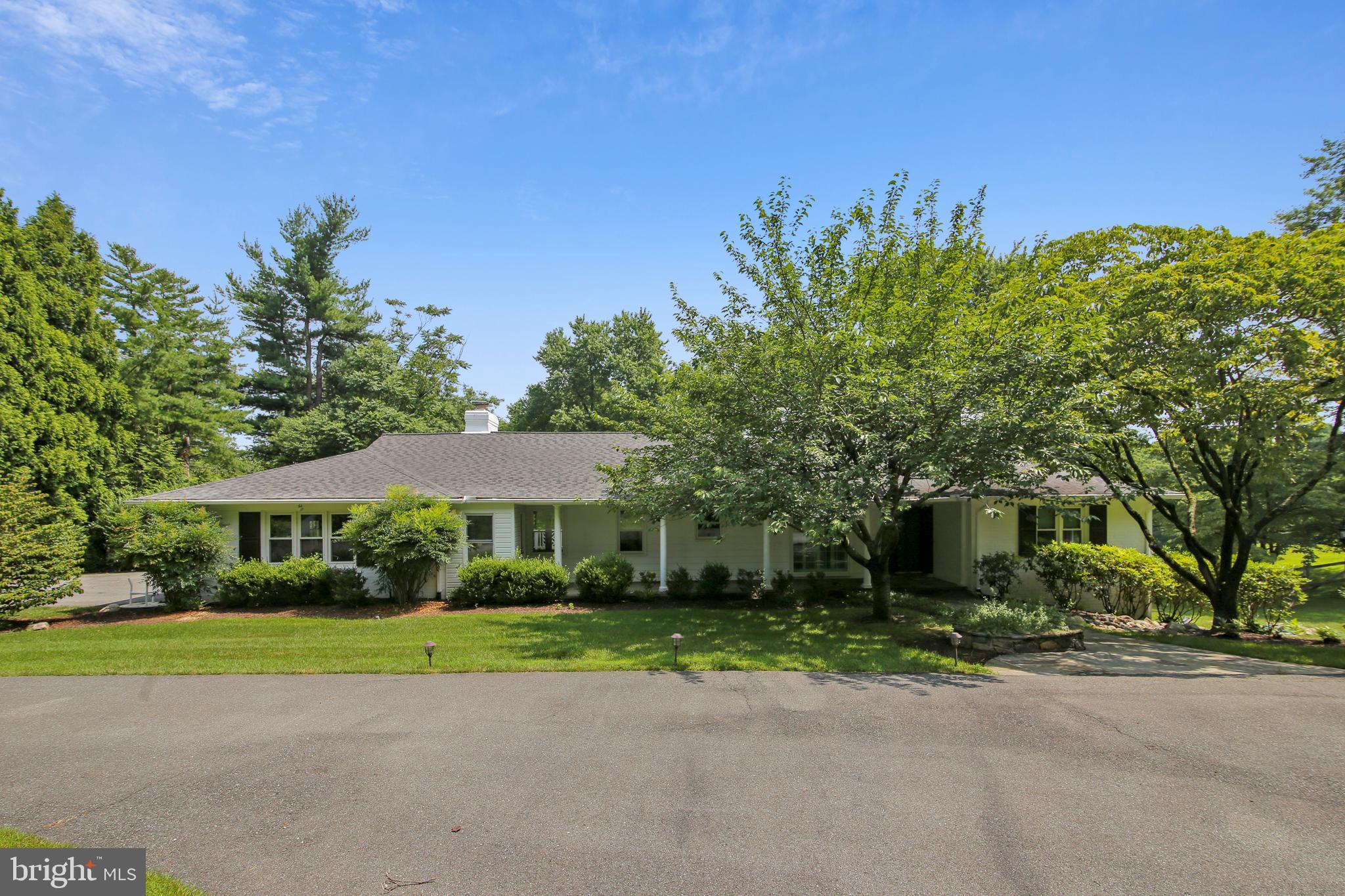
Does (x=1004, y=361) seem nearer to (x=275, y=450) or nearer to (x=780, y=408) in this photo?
(x=780, y=408)

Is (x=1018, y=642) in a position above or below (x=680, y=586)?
above

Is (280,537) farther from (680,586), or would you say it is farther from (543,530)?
(680,586)

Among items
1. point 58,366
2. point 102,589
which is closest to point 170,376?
point 58,366

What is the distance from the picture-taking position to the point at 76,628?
13367 mm

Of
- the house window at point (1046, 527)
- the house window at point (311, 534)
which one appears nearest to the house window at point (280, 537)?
the house window at point (311, 534)

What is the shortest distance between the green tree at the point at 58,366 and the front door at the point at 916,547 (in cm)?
2794

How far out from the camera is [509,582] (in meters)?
15.3

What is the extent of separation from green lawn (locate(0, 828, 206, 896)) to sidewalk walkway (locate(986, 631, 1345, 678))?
906 cm

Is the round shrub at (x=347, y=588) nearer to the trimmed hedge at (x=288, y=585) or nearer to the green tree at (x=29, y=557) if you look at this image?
the trimmed hedge at (x=288, y=585)

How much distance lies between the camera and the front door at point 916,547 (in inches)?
805

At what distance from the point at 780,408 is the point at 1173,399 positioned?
22.4 ft

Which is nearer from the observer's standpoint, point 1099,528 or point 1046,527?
point 1099,528

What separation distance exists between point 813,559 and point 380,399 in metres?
25.5

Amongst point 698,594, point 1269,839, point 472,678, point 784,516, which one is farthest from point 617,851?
point 698,594
